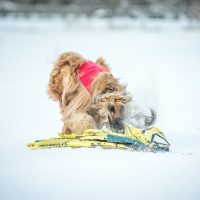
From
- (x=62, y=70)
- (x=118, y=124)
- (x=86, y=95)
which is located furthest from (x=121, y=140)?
(x=62, y=70)

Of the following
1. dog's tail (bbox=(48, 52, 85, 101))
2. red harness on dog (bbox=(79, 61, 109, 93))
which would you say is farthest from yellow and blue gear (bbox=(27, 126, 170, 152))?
dog's tail (bbox=(48, 52, 85, 101))

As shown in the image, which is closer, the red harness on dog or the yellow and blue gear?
the yellow and blue gear

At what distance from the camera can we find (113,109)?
610cm

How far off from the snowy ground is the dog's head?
11.2 inches

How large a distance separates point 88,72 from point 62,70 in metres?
0.39

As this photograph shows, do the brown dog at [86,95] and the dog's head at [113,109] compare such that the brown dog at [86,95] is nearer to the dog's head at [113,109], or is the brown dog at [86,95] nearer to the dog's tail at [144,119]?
the dog's head at [113,109]

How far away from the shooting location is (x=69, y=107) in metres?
6.63

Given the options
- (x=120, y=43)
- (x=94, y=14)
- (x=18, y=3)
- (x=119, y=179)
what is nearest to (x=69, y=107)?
(x=119, y=179)

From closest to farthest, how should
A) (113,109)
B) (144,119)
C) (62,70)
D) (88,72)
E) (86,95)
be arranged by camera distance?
1. (113,109)
2. (144,119)
3. (86,95)
4. (88,72)
5. (62,70)

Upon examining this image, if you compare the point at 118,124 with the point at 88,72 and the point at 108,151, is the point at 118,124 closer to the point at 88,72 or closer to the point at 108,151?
the point at 108,151

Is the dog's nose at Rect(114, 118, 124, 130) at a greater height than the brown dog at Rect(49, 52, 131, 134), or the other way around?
the brown dog at Rect(49, 52, 131, 134)

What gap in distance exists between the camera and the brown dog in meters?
6.13

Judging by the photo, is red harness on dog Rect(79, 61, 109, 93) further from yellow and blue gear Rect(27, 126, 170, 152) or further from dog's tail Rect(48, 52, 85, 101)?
yellow and blue gear Rect(27, 126, 170, 152)

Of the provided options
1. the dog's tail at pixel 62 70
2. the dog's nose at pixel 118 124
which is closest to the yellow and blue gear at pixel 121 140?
the dog's nose at pixel 118 124
